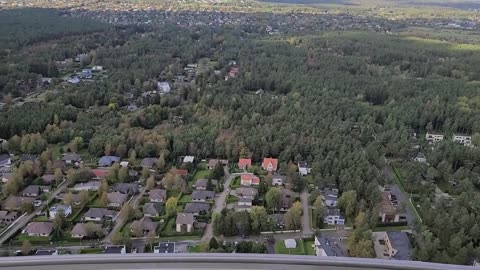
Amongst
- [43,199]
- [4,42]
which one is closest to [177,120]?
[43,199]

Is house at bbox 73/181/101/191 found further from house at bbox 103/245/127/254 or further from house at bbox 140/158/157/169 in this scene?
house at bbox 103/245/127/254

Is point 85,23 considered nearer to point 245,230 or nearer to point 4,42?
point 4,42

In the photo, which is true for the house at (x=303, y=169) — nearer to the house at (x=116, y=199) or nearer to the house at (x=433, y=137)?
the house at (x=116, y=199)

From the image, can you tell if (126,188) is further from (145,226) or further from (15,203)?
(15,203)

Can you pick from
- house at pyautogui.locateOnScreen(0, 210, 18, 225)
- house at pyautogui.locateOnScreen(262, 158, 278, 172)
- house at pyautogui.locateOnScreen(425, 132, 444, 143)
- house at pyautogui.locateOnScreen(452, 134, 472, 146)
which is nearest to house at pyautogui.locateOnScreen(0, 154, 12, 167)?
house at pyautogui.locateOnScreen(0, 210, 18, 225)

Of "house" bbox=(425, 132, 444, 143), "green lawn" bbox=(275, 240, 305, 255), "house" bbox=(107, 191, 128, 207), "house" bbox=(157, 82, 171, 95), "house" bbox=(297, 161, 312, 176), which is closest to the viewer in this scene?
"green lawn" bbox=(275, 240, 305, 255)

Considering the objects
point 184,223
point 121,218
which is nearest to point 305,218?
point 184,223
